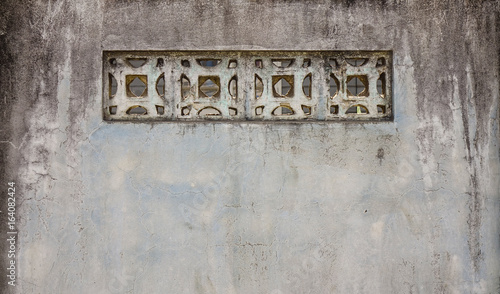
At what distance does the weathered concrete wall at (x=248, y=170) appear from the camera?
308 centimetres

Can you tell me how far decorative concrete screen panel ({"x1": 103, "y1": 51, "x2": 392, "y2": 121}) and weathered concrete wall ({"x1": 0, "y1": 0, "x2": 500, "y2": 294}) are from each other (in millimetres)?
96

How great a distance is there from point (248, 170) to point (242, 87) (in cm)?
55

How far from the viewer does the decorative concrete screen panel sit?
3.18 meters

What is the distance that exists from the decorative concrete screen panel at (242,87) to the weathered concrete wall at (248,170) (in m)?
0.10

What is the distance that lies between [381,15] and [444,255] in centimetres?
158

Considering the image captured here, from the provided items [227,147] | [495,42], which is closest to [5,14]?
[227,147]

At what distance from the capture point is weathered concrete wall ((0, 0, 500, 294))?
308 centimetres

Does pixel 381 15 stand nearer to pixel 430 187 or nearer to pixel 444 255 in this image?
pixel 430 187

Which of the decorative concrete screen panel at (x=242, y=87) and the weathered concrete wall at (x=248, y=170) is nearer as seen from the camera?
the weathered concrete wall at (x=248, y=170)

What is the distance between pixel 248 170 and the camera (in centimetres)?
310

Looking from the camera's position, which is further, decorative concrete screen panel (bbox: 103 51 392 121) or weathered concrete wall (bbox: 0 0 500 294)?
decorative concrete screen panel (bbox: 103 51 392 121)

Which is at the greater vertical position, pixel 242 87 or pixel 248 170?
pixel 242 87

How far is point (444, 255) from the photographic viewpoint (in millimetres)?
3090

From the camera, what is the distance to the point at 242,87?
3.19m
